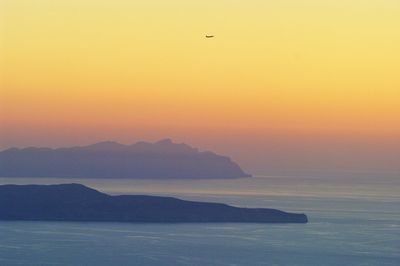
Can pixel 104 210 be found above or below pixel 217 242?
above

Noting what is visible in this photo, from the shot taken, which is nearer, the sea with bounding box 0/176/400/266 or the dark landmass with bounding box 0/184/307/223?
the sea with bounding box 0/176/400/266

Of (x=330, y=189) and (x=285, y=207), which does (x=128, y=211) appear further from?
(x=330, y=189)

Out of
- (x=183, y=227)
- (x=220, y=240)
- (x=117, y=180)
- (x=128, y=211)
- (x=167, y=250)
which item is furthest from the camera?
(x=117, y=180)

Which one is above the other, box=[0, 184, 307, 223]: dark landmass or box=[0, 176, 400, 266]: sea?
box=[0, 184, 307, 223]: dark landmass

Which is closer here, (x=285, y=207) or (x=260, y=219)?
(x=260, y=219)

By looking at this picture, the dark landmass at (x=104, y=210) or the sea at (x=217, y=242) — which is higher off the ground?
the dark landmass at (x=104, y=210)

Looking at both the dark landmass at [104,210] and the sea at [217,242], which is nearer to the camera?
the sea at [217,242]

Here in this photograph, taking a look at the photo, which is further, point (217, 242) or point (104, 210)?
Result: point (104, 210)

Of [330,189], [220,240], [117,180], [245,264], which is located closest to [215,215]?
[220,240]
